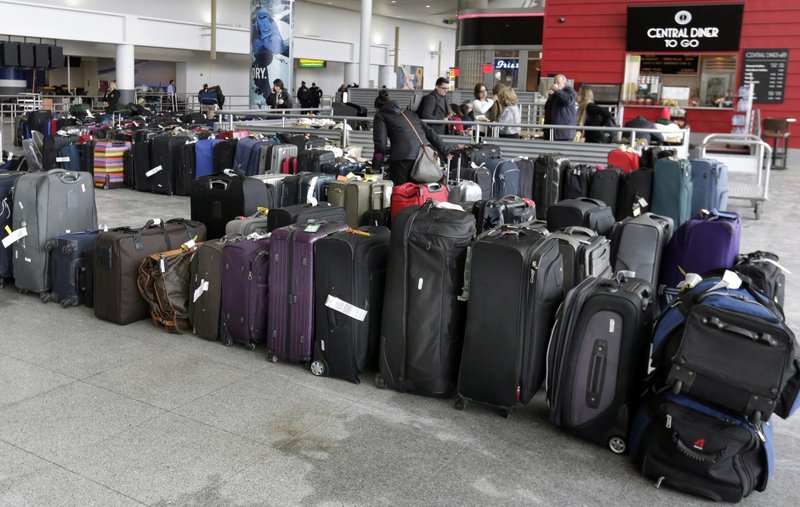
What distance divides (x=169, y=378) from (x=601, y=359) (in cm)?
220

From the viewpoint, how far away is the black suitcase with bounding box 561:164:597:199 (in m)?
8.28

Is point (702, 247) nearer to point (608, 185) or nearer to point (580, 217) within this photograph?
point (580, 217)

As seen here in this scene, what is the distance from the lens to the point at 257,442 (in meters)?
3.30

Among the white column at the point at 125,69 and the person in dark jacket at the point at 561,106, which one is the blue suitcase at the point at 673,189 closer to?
the person in dark jacket at the point at 561,106

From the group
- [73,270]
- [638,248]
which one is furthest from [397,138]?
[73,270]

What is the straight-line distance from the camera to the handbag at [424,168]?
22.0ft

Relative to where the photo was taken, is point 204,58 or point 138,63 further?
point 138,63

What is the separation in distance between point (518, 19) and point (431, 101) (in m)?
14.4

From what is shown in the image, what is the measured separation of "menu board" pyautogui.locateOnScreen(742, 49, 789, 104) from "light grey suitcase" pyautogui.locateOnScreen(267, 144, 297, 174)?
11.2m

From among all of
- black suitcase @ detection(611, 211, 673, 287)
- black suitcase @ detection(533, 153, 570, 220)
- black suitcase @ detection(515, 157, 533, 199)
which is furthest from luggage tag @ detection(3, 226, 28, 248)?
black suitcase @ detection(533, 153, 570, 220)

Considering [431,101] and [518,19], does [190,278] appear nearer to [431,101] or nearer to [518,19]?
[431,101]

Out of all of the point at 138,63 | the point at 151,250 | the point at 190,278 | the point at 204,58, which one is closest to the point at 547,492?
the point at 190,278

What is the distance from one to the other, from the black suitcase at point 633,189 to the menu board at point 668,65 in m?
10.4

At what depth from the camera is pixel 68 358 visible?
4273 millimetres
